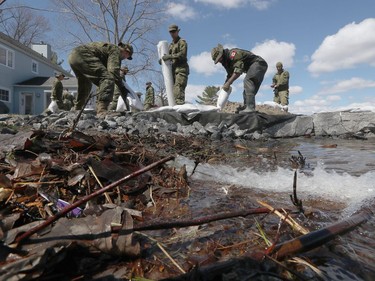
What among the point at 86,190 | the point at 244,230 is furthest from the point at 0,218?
the point at 244,230

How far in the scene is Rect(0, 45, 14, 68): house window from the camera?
2431cm

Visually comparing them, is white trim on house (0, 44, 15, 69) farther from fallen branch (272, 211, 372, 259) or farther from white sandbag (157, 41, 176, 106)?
fallen branch (272, 211, 372, 259)

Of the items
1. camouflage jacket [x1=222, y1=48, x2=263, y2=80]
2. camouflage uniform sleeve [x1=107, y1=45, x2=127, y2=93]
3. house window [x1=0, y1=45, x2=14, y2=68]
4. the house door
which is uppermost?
house window [x1=0, y1=45, x2=14, y2=68]

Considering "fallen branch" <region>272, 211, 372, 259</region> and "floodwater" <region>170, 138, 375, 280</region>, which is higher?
"fallen branch" <region>272, 211, 372, 259</region>

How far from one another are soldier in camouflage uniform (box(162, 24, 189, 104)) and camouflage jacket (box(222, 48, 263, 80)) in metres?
1.40

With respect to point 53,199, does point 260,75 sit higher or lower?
higher

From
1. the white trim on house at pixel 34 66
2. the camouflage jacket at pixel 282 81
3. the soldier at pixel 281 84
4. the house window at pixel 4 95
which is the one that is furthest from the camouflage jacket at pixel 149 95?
the white trim on house at pixel 34 66

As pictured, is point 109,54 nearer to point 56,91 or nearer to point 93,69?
point 93,69

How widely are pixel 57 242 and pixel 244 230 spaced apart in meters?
0.69

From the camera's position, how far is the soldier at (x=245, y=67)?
7.91m

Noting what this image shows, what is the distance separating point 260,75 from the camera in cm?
810

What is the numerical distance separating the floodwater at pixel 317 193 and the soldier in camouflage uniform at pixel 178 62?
569 centimetres

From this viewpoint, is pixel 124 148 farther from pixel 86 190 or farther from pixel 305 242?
pixel 305 242

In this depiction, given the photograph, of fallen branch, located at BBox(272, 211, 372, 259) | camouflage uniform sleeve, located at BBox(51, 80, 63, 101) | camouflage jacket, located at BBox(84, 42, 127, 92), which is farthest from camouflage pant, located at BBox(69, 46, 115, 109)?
camouflage uniform sleeve, located at BBox(51, 80, 63, 101)
